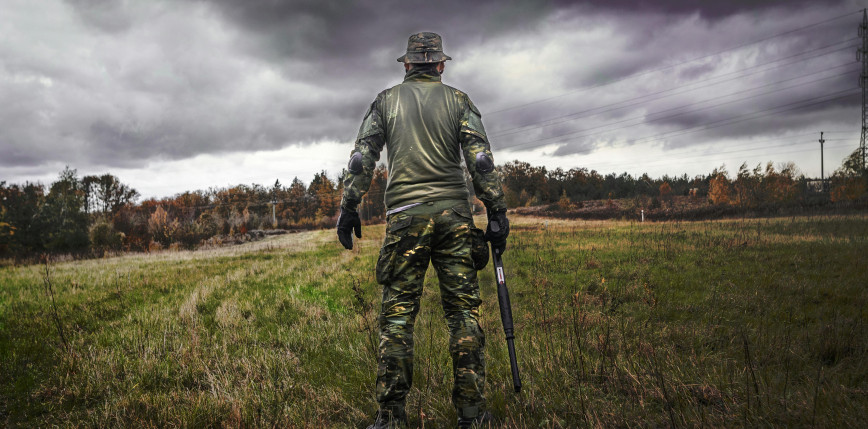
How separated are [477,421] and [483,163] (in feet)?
6.13

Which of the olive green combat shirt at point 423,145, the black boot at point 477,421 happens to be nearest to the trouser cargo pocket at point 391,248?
the olive green combat shirt at point 423,145

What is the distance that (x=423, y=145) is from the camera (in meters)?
3.07

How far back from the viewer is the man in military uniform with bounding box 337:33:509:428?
281 cm

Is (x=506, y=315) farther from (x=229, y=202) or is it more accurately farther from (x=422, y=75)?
(x=229, y=202)

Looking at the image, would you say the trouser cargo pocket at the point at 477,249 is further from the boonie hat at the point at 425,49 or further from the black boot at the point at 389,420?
the boonie hat at the point at 425,49

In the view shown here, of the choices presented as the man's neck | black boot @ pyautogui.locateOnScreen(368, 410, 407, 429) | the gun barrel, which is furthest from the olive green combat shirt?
black boot @ pyautogui.locateOnScreen(368, 410, 407, 429)

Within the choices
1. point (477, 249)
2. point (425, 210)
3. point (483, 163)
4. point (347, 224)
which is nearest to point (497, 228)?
point (477, 249)

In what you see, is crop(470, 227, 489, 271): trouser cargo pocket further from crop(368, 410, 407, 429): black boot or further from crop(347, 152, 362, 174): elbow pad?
crop(368, 410, 407, 429): black boot

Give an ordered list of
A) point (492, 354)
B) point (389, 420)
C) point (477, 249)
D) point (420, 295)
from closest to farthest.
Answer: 1. point (389, 420)
2. point (420, 295)
3. point (477, 249)
4. point (492, 354)

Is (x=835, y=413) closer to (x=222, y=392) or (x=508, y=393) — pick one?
(x=508, y=393)

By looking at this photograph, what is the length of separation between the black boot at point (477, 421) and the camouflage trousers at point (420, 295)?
46 mm

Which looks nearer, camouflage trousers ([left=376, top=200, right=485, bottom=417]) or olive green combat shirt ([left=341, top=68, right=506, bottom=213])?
camouflage trousers ([left=376, top=200, right=485, bottom=417])

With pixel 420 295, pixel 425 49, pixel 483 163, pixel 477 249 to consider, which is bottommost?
pixel 420 295

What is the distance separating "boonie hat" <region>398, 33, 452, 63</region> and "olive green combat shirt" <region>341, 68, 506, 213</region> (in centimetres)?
10
